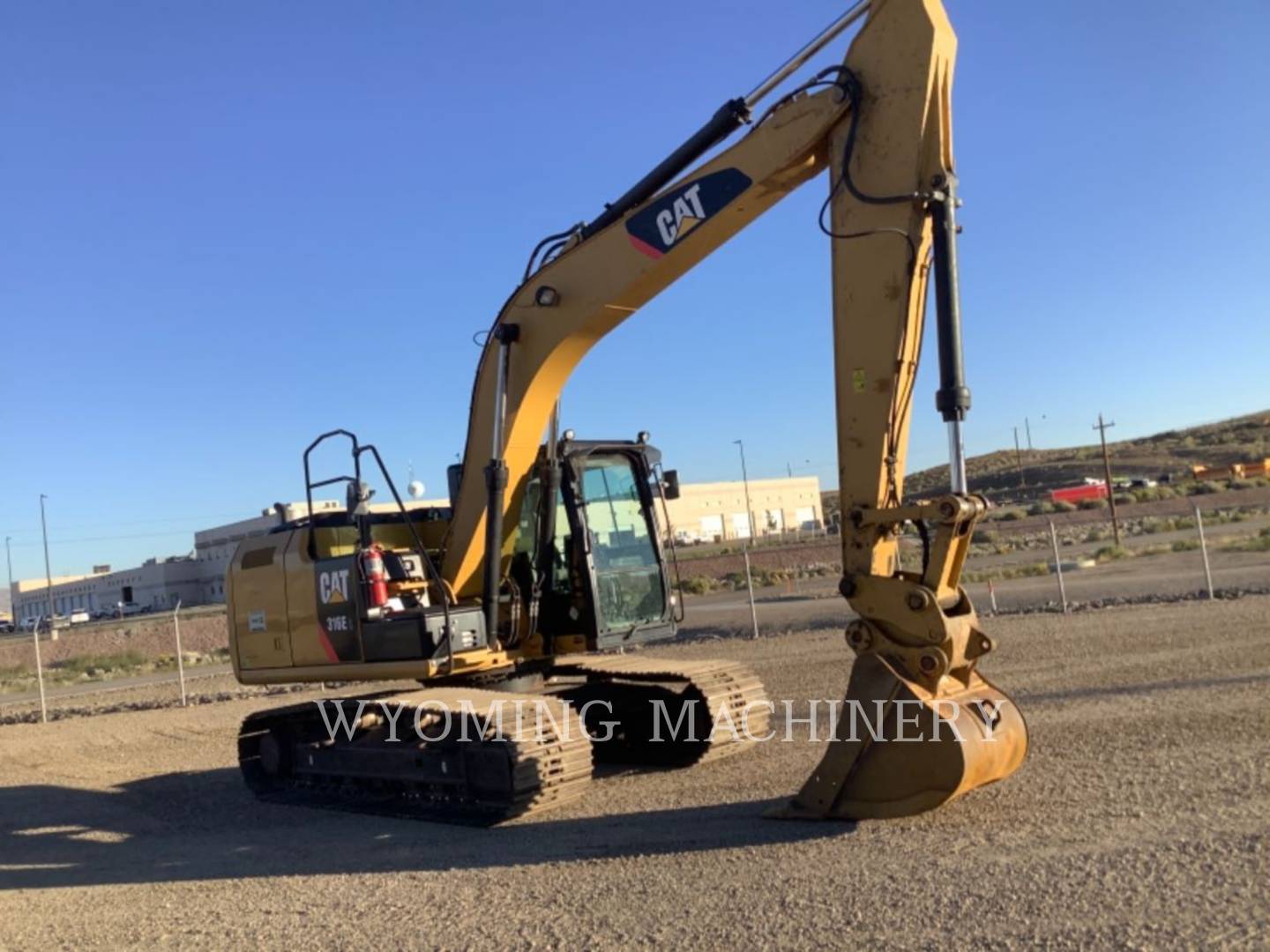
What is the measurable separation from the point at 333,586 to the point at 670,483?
299 cm

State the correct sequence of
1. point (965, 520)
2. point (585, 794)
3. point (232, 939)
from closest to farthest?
point (232, 939)
point (965, 520)
point (585, 794)

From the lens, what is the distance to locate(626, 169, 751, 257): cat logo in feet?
25.4

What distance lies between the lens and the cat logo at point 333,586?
30.7 ft

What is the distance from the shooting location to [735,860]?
21.1 ft

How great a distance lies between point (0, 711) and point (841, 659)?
52.0ft

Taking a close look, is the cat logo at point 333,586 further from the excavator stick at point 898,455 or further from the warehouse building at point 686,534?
the warehouse building at point 686,534

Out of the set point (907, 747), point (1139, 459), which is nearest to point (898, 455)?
point (907, 747)

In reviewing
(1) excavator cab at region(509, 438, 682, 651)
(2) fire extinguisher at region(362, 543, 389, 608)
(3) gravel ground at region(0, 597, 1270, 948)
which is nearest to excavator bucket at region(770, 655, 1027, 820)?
(3) gravel ground at region(0, 597, 1270, 948)

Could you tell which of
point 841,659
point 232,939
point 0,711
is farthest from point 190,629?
point 232,939

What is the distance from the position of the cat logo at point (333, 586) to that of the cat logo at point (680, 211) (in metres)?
3.66

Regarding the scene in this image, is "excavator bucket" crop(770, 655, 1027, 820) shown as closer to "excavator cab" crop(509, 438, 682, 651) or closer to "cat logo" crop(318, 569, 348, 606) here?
"excavator cab" crop(509, 438, 682, 651)

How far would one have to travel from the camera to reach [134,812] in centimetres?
1023

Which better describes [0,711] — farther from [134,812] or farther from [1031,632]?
[1031,632]

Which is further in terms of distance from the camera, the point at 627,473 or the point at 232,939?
the point at 627,473
